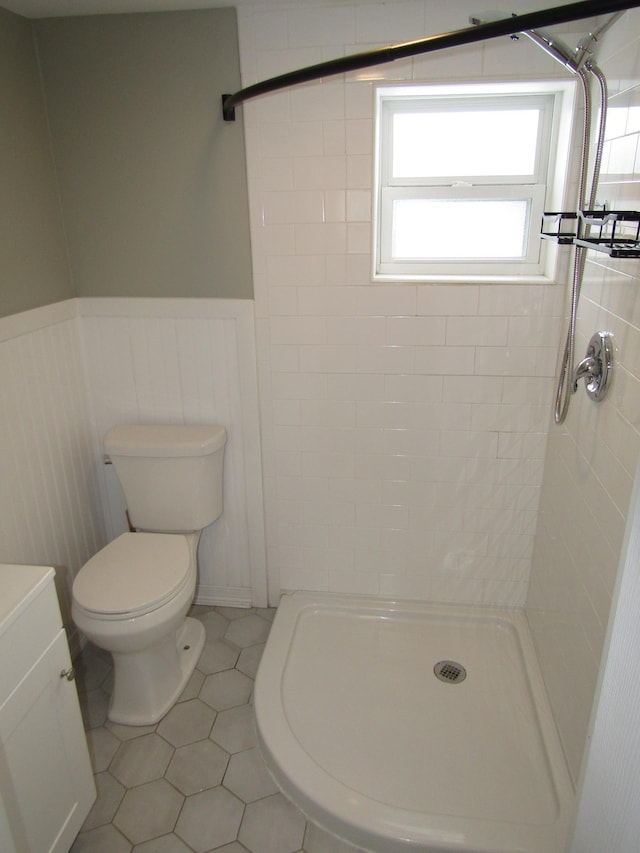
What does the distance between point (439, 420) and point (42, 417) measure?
1.44m

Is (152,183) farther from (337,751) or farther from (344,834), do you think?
(344,834)

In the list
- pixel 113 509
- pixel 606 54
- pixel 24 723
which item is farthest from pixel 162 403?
pixel 606 54

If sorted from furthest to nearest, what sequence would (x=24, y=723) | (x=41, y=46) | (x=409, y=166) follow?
(x=409, y=166), (x=41, y=46), (x=24, y=723)

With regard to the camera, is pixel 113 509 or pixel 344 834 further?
pixel 113 509

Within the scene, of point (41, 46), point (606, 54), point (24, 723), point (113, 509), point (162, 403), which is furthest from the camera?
point (113, 509)

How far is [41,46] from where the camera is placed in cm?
202

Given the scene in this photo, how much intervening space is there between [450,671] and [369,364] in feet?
3.83

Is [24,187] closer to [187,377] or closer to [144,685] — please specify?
[187,377]

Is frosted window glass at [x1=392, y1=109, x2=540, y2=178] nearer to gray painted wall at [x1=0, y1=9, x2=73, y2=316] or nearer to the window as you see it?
the window

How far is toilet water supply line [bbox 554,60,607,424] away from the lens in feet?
5.10

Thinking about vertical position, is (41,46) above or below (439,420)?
above

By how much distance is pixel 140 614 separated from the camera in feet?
6.11

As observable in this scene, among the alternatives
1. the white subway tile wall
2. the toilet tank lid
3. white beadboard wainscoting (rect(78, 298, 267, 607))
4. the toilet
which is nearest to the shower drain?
the white subway tile wall

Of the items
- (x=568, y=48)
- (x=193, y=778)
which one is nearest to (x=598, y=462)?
(x=568, y=48)
